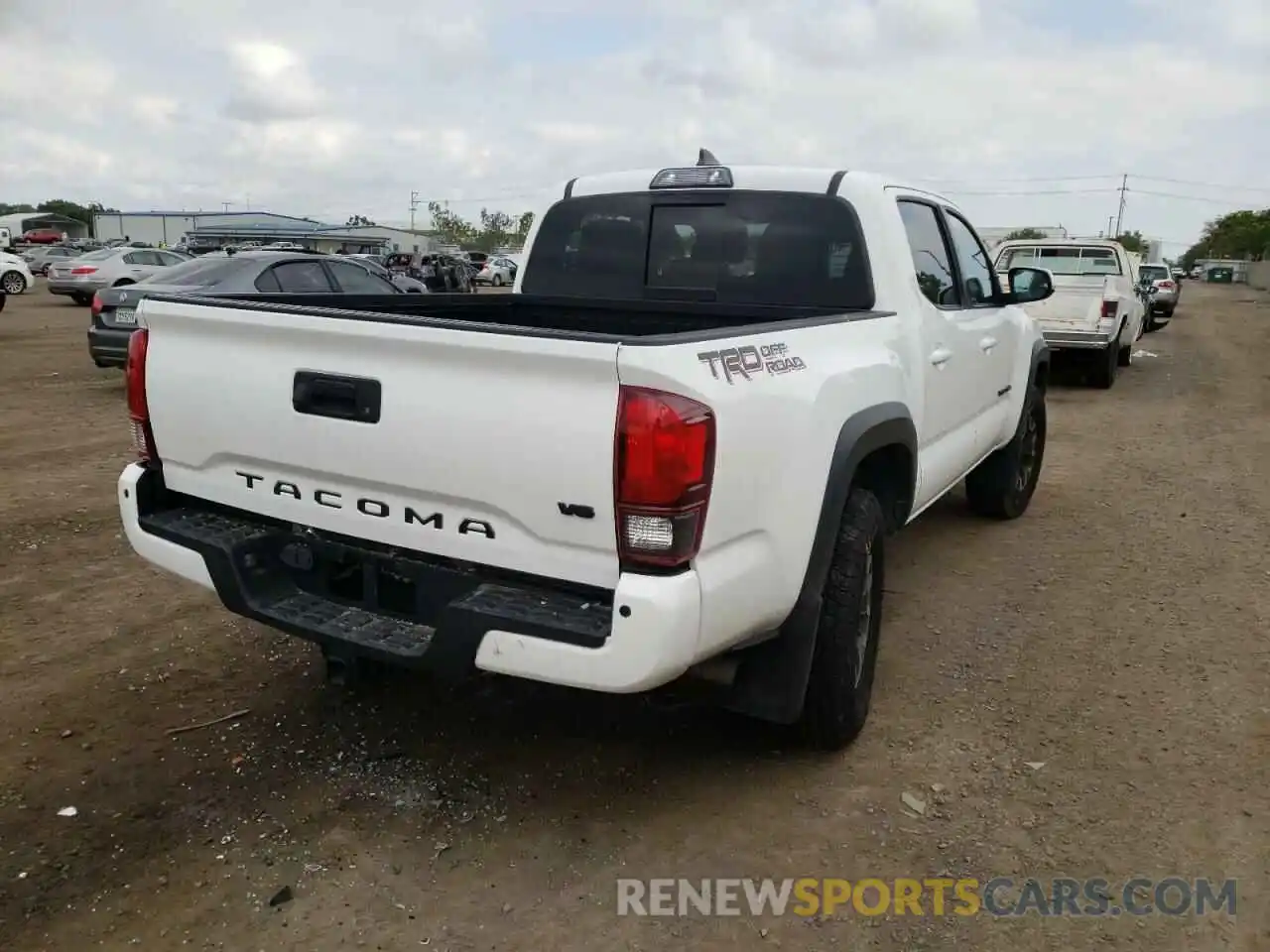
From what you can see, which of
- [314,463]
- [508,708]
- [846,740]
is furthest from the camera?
[508,708]

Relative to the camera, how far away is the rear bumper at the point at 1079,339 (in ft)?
41.9

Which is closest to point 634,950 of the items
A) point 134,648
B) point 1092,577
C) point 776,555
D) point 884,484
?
point 776,555

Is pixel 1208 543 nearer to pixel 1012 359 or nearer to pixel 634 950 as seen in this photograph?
pixel 1012 359

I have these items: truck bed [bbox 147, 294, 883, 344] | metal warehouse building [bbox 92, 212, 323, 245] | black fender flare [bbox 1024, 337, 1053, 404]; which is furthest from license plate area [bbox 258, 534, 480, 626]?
metal warehouse building [bbox 92, 212, 323, 245]

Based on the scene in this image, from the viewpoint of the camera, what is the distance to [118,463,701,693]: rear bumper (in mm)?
2502

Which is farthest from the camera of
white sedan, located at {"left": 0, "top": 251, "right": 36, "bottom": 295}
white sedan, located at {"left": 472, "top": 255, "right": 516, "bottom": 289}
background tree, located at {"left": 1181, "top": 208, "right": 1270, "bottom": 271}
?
background tree, located at {"left": 1181, "top": 208, "right": 1270, "bottom": 271}

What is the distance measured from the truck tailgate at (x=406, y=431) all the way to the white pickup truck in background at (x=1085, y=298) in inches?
414

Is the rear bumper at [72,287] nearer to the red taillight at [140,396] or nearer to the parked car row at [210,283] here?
the parked car row at [210,283]

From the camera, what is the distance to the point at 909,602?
505 cm

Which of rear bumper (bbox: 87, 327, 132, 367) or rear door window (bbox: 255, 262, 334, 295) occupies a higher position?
rear door window (bbox: 255, 262, 334, 295)

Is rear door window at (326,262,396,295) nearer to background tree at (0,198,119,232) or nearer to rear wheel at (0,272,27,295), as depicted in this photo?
rear wheel at (0,272,27,295)

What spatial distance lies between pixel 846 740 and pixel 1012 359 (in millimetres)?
3035

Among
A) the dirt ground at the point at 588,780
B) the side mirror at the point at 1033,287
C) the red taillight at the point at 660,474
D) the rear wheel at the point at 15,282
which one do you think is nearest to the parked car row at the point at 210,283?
the dirt ground at the point at 588,780

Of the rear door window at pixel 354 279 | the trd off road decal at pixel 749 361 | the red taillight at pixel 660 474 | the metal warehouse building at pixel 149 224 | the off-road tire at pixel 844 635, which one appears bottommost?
the off-road tire at pixel 844 635
